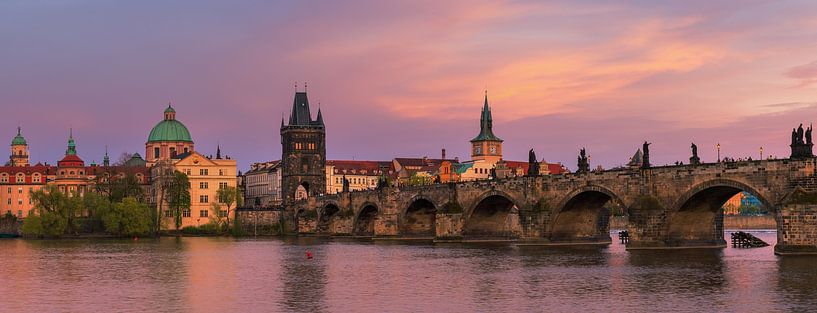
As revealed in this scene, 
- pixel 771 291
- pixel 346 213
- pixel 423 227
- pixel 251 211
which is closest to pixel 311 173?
pixel 251 211

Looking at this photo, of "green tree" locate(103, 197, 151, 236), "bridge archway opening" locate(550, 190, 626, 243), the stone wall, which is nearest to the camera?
"bridge archway opening" locate(550, 190, 626, 243)

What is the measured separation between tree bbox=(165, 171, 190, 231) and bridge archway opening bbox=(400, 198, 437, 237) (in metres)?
50.5

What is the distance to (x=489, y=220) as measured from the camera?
115 m

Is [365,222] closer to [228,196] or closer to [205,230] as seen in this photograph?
[205,230]

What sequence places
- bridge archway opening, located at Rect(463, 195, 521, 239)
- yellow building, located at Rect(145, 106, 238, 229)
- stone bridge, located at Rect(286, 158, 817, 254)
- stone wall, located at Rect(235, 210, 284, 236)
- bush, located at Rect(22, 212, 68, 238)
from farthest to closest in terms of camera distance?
yellow building, located at Rect(145, 106, 238, 229) < stone wall, located at Rect(235, 210, 284, 236) < bush, located at Rect(22, 212, 68, 238) < bridge archway opening, located at Rect(463, 195, 521, 239) < stone bridge, located at Rect(286, 158, 817, 254)

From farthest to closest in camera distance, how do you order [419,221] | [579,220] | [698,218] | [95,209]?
1. [95,209]
2. [419,221]
3. [579,220]
4. [698,218]

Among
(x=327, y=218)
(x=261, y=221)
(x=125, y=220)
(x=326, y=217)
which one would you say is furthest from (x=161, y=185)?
(x=327, y=218)

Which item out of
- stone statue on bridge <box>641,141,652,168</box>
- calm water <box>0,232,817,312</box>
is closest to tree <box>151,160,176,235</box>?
calm water <box>0,232,817,312</box>

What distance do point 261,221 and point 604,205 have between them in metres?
83.8

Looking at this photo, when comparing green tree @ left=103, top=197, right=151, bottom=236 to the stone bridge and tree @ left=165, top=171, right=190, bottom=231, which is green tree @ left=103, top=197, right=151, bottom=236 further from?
the stone bridge

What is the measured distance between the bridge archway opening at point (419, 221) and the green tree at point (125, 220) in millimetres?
42761

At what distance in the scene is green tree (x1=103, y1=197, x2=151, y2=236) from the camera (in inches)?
5935

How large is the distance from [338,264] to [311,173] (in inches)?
4776

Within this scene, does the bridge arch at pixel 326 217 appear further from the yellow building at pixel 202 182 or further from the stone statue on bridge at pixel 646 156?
the stone statue on bridge at pixel 646 156
